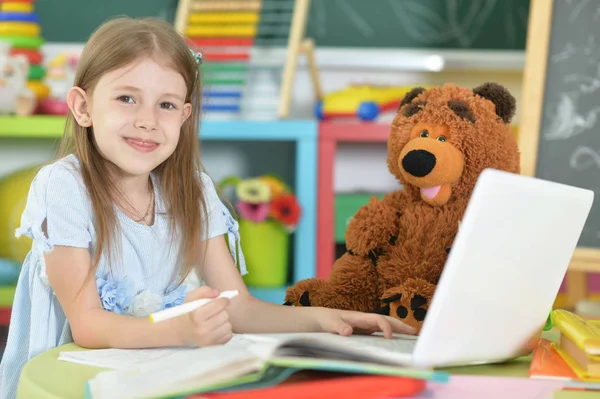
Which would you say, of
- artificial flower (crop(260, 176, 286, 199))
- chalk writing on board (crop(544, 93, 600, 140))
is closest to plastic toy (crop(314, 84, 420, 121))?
artificial flower (crop(260, 176, 286, 199))

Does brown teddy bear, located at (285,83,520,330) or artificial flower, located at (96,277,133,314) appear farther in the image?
brown teddy bear, located at (285,83,520,330)

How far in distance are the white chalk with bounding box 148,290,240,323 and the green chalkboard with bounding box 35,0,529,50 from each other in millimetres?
2020

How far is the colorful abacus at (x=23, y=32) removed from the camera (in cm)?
249

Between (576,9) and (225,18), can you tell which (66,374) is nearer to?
(576,9)

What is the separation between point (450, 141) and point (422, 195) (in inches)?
3.4

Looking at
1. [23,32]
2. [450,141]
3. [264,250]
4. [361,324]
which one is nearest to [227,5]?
[23,32]

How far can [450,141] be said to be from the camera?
1.11 m

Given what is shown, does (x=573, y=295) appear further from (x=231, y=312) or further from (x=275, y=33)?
(x=231, y=312)

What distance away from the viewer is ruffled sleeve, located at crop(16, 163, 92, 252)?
0.91m

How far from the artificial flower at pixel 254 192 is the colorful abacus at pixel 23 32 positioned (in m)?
0.70

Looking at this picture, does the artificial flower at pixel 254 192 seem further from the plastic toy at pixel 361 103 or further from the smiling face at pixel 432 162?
the smiling face at pixel 432 162

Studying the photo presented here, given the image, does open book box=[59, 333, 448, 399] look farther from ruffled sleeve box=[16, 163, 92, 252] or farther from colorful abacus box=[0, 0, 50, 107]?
colorful abacus box=[0, 0, 50, 107]

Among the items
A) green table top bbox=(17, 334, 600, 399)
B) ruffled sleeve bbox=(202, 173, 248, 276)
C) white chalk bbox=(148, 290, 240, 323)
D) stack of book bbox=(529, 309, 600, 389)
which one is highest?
ruffled sleeve bbox=(202, 173, 248, 276)

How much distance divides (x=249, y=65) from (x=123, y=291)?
5.09 feet
